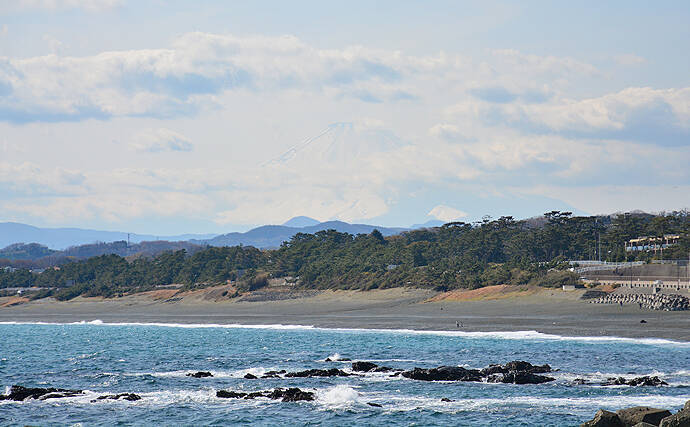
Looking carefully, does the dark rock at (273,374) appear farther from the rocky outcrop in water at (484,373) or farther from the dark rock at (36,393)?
the dark rock at (36,393)

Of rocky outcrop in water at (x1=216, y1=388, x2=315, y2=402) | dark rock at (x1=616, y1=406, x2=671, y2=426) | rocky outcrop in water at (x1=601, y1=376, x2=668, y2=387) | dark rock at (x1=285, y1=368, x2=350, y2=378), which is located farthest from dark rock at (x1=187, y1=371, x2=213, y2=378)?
dark rock at (x1=616, y1=406, x2=671, y2=426)

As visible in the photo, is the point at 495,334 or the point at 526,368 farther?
the point at 495,334

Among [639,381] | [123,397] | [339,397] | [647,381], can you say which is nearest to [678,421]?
[647,381]

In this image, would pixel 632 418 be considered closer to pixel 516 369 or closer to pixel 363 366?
pixel 516 369

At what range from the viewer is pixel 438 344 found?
6297cm

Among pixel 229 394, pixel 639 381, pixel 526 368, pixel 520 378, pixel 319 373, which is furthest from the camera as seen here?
pixel 319 373

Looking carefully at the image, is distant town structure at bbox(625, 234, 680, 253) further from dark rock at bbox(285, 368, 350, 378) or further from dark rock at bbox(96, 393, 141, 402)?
dark rock at bbox(96, 393, 141, 402)

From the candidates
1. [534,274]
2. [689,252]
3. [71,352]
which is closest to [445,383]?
[71,352]

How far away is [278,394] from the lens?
137 ft

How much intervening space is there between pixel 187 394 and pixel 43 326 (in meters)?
74.7

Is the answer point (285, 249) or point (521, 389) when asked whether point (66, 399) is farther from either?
point (285, 249)

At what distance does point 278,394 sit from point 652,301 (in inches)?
1872

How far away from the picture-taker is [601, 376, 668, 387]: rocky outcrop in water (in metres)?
41.1

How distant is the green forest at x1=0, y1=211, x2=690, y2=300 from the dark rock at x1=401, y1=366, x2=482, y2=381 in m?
51.8
